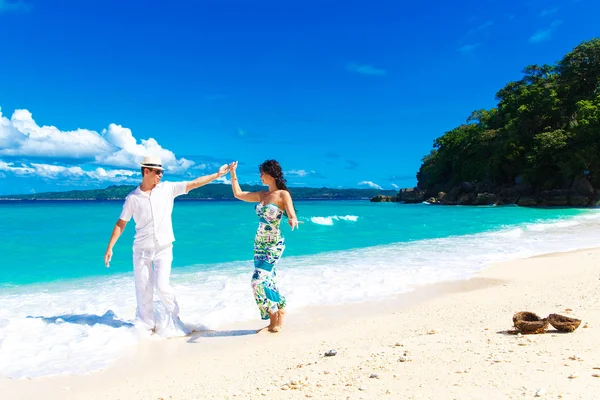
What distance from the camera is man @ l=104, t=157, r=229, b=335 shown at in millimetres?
4824

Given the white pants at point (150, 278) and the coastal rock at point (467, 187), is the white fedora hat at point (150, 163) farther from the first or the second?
the coastal rock at point (467, 187)

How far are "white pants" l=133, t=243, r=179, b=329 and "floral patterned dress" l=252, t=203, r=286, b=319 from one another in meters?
1.00

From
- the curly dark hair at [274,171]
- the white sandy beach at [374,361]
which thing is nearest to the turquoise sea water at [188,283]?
the white sandy beach at [374,361]

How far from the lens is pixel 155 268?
4.90 metres

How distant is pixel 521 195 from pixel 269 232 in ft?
192

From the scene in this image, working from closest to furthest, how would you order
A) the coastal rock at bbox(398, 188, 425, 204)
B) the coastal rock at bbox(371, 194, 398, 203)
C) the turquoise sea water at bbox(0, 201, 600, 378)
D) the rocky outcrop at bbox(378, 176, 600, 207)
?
1. the turquoise sea water at bbox(0, 201, 600, 378)
2. the rocky outcrop at bbox(378, 176, 600, 207)
3. the coastal rock at bbox(398, 188, 425, 204)
4. the coastal rock at bbox(371, 194, 398, 203)

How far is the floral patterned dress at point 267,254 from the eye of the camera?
4.83 m

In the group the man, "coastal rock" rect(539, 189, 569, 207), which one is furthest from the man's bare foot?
"coastal rock" rect(539, 189, 569, 207)

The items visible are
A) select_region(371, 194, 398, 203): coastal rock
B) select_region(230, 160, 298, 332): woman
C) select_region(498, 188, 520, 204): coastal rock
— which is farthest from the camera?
select_region(371, 194, 398, 203): coastal rock

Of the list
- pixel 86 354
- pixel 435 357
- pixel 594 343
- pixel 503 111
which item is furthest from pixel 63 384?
pixel 503 111

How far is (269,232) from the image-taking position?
4.84 m

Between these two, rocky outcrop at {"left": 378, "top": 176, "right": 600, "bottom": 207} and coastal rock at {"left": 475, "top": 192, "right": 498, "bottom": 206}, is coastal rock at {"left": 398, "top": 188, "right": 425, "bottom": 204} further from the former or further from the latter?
coastal rock at {"left": 475, "top": 192, "right": 498, "bottom": 206}

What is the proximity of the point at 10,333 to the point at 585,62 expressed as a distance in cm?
6206

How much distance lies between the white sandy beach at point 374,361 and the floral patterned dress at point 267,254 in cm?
40
